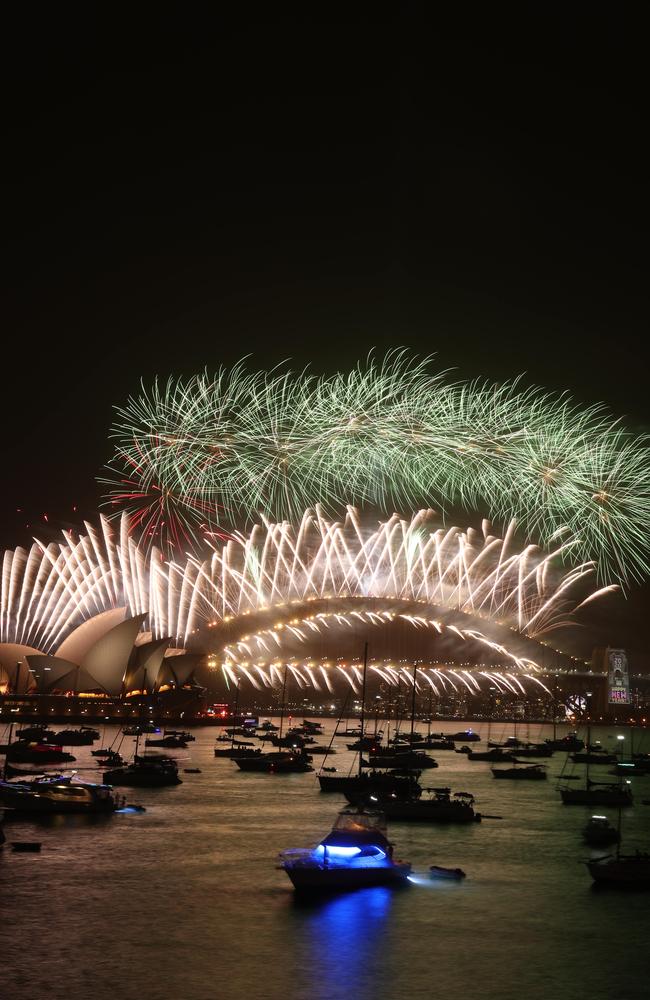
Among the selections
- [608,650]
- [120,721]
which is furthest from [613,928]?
[608,650]

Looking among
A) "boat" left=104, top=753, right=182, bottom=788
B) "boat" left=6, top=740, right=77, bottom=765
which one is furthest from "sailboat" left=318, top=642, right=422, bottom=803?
"boat" left=6, top=740, right=77, bottom=765

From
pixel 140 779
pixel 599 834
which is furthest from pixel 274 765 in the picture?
pixel 599 834

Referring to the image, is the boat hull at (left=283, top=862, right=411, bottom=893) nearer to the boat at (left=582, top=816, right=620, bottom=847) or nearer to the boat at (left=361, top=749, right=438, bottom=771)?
the boat at (left=582, top=816, right=620, bottom=847)

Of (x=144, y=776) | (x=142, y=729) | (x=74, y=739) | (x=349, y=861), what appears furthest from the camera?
(x=142, y=729)

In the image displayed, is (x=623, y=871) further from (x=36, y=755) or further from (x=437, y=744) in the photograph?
(x=437, y=744)

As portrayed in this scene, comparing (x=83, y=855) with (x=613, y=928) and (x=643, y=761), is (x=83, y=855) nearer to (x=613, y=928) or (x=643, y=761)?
(x=613, y=928)

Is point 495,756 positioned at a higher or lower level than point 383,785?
higher
